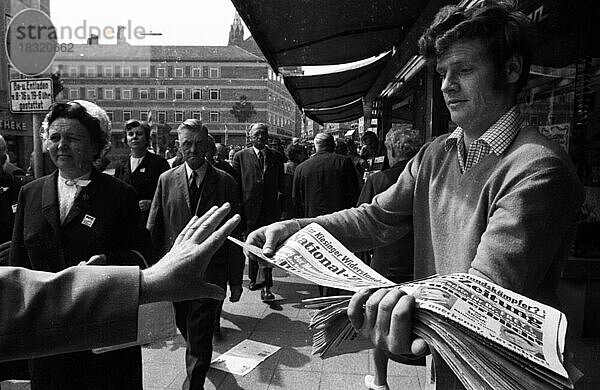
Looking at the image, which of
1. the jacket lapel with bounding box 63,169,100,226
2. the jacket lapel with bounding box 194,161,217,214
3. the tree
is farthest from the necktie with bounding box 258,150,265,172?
the tree

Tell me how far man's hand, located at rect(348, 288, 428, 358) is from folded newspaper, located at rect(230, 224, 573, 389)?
0.03 m

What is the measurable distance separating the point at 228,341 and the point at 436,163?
11.5 feet

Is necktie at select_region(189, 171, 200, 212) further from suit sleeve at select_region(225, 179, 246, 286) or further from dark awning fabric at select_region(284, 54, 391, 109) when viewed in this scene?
dark awning fabric at select_region(284, 54, 391, 109)

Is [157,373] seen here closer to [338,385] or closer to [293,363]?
[293,363]

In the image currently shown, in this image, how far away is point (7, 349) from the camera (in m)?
1.11

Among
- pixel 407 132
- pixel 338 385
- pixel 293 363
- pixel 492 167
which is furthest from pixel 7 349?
pixel 407 132

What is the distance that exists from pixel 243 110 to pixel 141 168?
6103 cm

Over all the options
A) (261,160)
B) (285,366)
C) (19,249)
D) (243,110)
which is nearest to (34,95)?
(261,160)

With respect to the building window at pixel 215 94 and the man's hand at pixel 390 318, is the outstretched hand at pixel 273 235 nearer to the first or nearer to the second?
the man's hand at pixel 390 318

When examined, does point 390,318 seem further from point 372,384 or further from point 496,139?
point 372,384

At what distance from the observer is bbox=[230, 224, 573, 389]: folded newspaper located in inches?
36.2

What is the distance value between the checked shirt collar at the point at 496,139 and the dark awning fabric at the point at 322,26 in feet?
13.3

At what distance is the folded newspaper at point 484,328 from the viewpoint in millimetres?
919

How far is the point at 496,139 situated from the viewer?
1.42 m
